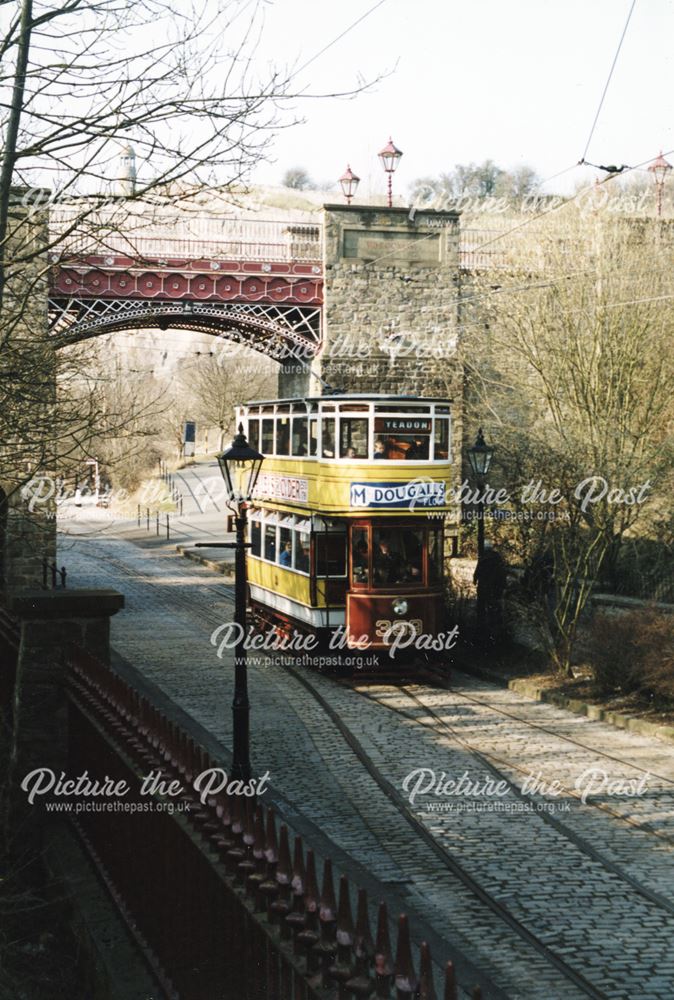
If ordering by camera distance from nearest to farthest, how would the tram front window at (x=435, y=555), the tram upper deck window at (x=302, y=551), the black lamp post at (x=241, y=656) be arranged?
the black lamp post at (x=241, y=656) → the tram front window at (x=435, y=555) → the tram upper deck window at (x=302, y=551)

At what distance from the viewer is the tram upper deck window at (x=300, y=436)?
837 inches

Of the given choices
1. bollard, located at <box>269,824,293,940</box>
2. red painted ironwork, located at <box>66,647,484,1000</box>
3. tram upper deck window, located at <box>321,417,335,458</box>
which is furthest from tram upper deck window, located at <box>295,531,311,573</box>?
bollard, located at <box>269,824,293,940</box>

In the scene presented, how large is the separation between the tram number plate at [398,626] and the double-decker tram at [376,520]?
0.6 inches

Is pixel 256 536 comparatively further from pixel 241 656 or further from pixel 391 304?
pixel 391 304

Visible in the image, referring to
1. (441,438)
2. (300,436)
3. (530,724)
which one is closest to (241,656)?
(530,724)

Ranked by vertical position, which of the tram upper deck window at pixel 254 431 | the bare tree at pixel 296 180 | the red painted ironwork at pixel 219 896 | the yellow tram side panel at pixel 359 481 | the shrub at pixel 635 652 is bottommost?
the shrub at pixel 635 652

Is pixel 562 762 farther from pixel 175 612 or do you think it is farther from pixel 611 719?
pixel 175 612

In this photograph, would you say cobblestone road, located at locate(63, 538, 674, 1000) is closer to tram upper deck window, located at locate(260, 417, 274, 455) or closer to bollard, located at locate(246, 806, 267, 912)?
bollard, located at locate(246, 806, 267, 912)

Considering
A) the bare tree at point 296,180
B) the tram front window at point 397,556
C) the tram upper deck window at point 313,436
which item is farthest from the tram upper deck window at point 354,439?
the bare tree at point 296,180

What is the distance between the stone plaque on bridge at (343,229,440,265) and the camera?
3569 cm

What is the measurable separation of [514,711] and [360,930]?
13877 mm

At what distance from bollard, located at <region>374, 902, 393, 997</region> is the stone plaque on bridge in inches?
1280

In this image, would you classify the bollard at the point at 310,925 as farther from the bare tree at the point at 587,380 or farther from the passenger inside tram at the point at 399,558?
the bare tree at the point at 587,380

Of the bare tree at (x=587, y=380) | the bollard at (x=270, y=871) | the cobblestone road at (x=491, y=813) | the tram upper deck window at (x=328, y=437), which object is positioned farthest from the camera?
the bare tree at (x=587, y=380)
